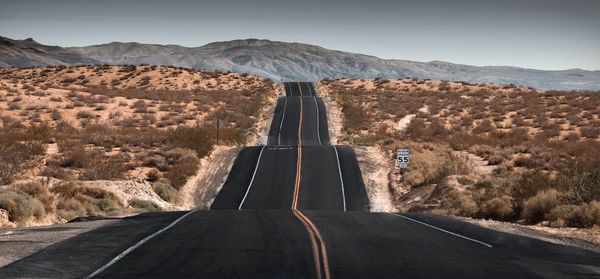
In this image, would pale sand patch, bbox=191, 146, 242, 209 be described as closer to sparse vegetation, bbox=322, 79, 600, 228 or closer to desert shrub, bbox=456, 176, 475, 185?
sparse vegetation, bbox=322, 79, 600, 228

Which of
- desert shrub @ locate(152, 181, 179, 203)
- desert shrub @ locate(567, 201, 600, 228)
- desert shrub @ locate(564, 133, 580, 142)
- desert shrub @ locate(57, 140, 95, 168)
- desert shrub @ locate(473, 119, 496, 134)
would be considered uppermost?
desert shrub @ locate(567, 201, 600, 228)

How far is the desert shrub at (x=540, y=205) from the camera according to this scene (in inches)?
839

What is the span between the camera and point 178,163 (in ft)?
131

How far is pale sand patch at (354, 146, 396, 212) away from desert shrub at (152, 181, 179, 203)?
11.5 m

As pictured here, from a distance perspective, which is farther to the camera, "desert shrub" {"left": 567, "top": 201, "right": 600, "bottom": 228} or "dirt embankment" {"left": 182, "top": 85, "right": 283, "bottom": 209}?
"dirt embankment" {"left": 182, "top": 85, "right": 283, "bottom": 209}

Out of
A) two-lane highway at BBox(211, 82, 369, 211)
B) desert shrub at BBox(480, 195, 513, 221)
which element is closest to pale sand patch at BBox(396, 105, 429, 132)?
two-lane highway at BBox(211, 82, 369, 211)

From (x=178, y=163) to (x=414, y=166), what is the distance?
16948 millimetres

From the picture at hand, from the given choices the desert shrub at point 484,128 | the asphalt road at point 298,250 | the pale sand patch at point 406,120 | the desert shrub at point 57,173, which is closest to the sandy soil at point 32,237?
the asphalt road at point 298,250

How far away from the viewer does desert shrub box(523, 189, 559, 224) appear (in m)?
21.3

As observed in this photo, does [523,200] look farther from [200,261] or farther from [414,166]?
[414,166]

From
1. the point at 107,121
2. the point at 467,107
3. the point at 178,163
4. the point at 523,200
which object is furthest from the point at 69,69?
the point at 523,200

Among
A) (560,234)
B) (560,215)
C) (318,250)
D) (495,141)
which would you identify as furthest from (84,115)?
(560,234)

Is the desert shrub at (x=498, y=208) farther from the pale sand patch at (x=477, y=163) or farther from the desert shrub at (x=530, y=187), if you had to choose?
the pale sand patch at (x=477, y=163)

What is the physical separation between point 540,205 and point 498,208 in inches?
89.7
